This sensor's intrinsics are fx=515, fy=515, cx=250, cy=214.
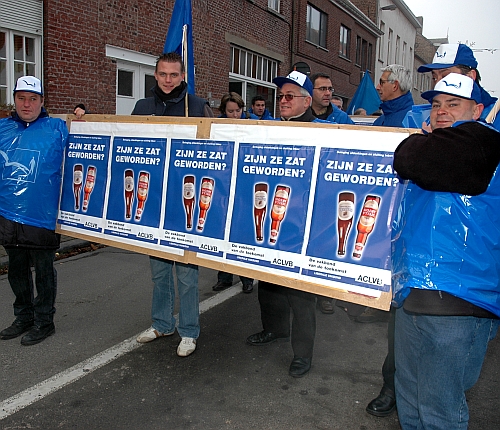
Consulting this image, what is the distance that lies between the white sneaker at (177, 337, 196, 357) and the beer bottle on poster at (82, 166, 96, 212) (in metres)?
1.32

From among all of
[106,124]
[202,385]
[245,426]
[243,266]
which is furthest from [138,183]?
[245,426]

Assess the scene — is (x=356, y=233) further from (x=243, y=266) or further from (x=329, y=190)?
(x=243, y=266)

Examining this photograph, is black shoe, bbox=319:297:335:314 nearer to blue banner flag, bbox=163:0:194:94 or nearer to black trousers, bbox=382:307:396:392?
black trousers, bbox=382:307:396:392

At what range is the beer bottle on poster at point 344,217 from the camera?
2.81m

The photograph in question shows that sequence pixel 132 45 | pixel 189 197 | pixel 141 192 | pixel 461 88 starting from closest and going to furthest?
1. pixel 461 88
2. pixel 189 197
3. pixel 141 192
4. pixel 132 45

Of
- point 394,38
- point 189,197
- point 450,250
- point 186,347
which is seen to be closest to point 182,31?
point 189,197

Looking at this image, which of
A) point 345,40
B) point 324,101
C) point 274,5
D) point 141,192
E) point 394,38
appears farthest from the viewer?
point 394,38

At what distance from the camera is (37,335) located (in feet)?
14.3

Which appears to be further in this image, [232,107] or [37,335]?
[232,107]

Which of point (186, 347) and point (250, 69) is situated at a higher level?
point (250, 69)

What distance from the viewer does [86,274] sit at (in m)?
6.50

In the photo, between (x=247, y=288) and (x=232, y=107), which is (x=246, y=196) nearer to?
(x=247, y=288)

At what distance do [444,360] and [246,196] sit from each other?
1.51 meters

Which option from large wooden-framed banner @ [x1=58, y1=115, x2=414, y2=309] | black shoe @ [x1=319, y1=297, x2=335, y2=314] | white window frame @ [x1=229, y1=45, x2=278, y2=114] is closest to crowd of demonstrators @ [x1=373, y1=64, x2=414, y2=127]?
black shoe @ [x1=319, y1=297, x2=335, y2=314]
